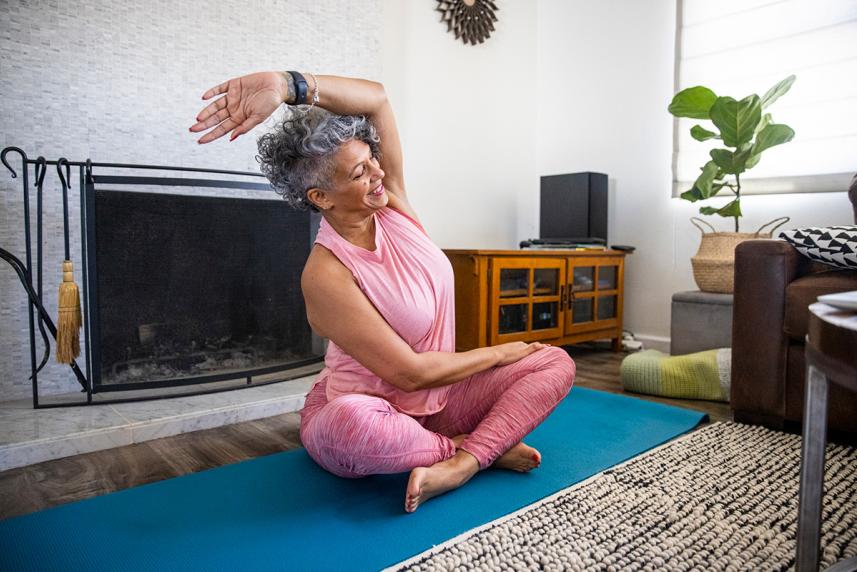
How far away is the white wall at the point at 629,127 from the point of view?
11.1 ft

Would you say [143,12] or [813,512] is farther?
[143,12]

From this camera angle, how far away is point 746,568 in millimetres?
1037

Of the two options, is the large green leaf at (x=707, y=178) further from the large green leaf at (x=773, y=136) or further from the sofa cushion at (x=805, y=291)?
the sofa cushion at (x=805, y=291)

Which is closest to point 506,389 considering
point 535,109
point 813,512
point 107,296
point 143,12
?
point 813,512

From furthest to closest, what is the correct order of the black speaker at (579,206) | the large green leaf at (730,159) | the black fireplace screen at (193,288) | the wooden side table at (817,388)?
the black speaker at (579,206) < the large green leaf at (730,159) < the black fireplace screen at (193,288) < the wooden side table at (817,388)

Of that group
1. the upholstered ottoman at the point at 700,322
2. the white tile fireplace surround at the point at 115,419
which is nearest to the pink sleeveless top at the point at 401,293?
the white tile fireplace surround at the point at 115,419

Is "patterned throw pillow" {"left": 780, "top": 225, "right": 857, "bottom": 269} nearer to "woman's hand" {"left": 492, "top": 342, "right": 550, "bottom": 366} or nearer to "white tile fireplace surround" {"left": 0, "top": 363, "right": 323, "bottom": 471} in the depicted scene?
"woman's hand" {"left": 492, "top": 342, "right": 550, "bottom": 366}

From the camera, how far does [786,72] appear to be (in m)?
2.94

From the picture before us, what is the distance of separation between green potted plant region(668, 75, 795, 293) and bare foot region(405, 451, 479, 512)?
6.44 feet

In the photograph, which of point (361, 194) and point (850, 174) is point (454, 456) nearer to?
point (361, 194)

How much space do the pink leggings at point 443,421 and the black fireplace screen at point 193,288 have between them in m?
0.80

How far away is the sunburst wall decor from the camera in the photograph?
3396 mm

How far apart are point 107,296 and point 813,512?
203 cm

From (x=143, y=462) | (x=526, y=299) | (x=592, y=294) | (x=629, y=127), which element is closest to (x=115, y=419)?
(x=143, y=462)
